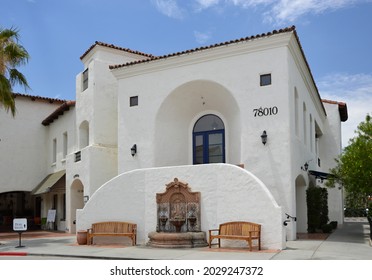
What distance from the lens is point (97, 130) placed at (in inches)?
894

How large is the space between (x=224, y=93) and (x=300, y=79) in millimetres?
3557

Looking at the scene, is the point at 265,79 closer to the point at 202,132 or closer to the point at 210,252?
the point at 202,132

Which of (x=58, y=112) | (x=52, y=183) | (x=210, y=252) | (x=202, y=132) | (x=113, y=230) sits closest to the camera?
(x=210, y=252)

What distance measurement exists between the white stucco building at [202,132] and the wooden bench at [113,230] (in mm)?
323

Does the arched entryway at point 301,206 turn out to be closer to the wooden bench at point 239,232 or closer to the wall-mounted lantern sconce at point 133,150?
the wooden bench at point 239,232

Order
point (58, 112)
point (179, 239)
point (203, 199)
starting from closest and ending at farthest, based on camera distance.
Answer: point (179, 239) → point (203, 199) → point (58, 112)

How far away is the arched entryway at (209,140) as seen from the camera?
20.2 metres

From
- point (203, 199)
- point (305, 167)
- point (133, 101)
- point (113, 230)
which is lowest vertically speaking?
point (113, 230)

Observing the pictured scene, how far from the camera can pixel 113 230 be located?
17.1m

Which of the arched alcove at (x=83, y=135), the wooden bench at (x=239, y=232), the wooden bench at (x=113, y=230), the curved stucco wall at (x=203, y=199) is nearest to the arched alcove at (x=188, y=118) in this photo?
the curved stucco wall at (x=203, y=199)

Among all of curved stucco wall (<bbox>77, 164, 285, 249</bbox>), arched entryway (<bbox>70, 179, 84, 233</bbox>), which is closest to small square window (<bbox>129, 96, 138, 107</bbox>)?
curved stucco wall (<bbox>77, 164, 285, 249</bbox>)

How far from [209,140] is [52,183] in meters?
11.1

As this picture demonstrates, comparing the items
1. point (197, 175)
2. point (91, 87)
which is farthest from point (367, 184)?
point (91, 87)

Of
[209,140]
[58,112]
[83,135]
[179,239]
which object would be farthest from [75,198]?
[179,239]
